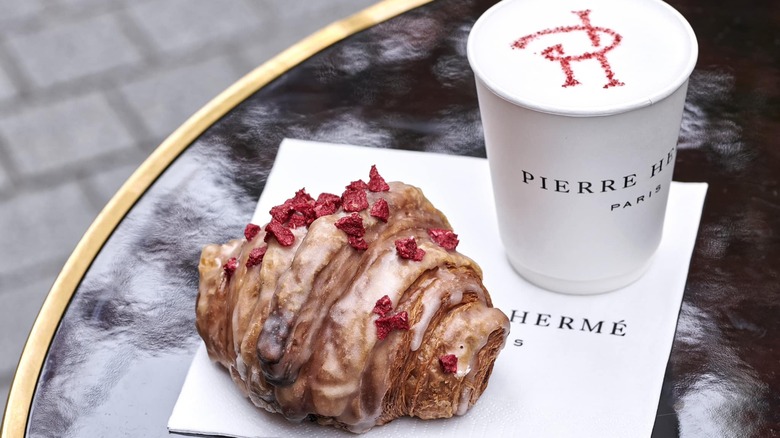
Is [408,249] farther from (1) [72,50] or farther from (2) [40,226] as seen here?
(1) [72,50]

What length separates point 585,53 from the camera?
970 mm

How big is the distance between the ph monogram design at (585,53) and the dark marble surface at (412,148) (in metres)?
0.27

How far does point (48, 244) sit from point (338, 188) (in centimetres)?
105

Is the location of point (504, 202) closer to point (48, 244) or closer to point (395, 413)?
point (395, 413)

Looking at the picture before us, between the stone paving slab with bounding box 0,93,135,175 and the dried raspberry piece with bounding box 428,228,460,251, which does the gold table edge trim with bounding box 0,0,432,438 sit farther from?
the stone paving slab with bounding box 0,93,135,175

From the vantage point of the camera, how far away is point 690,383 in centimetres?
102

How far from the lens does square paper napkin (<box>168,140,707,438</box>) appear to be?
39.2 inches

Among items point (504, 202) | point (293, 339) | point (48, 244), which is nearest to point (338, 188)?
point (504, 202)

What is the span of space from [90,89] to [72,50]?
0.13m

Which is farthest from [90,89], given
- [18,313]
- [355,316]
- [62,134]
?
[355,316]

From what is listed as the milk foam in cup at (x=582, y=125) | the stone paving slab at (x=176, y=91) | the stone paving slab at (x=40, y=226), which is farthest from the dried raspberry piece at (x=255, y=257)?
the stone paving slab at (x=176, y=91)

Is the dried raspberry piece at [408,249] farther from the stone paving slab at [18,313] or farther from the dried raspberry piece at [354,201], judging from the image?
the stone paving slab at [18,313]

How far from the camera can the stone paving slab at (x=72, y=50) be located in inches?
92.6

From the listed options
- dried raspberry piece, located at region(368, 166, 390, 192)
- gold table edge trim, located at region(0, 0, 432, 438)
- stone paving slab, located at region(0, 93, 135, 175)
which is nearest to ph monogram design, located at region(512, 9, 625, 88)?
dried raspberry piece, located at region(368, 166, 390, 192)
